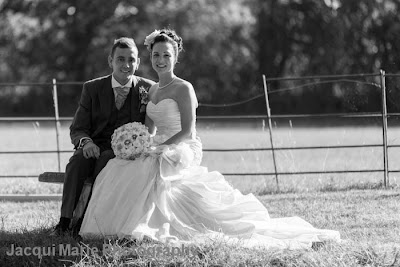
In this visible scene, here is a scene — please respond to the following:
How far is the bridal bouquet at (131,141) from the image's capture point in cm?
521

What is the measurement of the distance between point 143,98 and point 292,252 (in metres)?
1.86

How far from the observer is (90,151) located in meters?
5.42

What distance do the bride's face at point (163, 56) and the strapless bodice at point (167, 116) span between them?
26 cm

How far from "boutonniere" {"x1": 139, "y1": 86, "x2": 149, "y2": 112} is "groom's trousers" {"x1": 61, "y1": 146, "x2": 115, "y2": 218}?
470mm

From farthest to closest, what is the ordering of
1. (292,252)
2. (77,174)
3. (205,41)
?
(205,41)
(77,174)
(292,252)

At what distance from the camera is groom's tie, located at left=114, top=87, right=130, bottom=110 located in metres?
5.77

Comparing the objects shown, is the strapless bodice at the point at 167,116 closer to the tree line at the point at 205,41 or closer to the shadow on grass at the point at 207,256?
the shadow on grass at the point at 207,256

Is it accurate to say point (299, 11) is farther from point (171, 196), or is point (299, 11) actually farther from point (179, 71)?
point (171, 196)

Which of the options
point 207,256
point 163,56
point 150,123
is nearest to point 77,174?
point 150,123

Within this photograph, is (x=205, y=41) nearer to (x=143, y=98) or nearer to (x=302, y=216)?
(x=302, y=216)

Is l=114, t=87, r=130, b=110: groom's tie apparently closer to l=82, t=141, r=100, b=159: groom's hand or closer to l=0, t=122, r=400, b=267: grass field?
l=82, t=141, r=100, b=159: groom's hand

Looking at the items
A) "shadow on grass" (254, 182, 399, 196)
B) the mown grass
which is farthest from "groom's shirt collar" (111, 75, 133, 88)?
"shadow on grass" (254, 182, 399, 196)

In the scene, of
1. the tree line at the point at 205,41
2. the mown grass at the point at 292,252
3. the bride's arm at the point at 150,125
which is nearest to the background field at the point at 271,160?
the mown grass at the point at 292,252

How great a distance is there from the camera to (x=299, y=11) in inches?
1005
